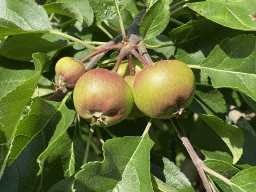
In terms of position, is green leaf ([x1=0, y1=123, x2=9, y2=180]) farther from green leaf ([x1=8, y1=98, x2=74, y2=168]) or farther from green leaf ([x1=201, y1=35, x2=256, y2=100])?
green leaf ([x1=201, y1=35, x2=256, y2=100])

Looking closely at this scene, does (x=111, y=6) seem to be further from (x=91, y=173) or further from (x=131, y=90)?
(x=91, y=173)

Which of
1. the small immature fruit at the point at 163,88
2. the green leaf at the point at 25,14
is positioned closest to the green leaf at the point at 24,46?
the green leaf at the point at 25,14

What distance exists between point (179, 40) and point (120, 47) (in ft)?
1.12

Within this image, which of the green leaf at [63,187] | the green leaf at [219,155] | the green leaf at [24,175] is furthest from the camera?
the green leaf at [219,155]

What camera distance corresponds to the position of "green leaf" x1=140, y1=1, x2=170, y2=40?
1.16 meters

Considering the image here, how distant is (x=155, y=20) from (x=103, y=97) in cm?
45

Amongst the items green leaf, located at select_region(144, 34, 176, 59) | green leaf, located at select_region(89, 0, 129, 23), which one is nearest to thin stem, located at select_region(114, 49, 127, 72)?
green leaf, located at select_region(89, 0, 129, 23)

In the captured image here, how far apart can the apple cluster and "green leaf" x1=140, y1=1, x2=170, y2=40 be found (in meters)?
0.24

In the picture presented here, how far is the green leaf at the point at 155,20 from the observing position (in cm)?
116

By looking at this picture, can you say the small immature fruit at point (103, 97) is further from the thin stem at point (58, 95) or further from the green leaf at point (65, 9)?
the green leaf at point (65, 9)

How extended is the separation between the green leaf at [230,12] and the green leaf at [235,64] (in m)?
0.10

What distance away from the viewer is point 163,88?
98 centimetres

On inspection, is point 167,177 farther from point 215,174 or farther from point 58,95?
point 58,95

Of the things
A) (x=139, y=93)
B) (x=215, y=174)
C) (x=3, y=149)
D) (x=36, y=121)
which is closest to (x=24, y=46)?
(x=36, y=121)
